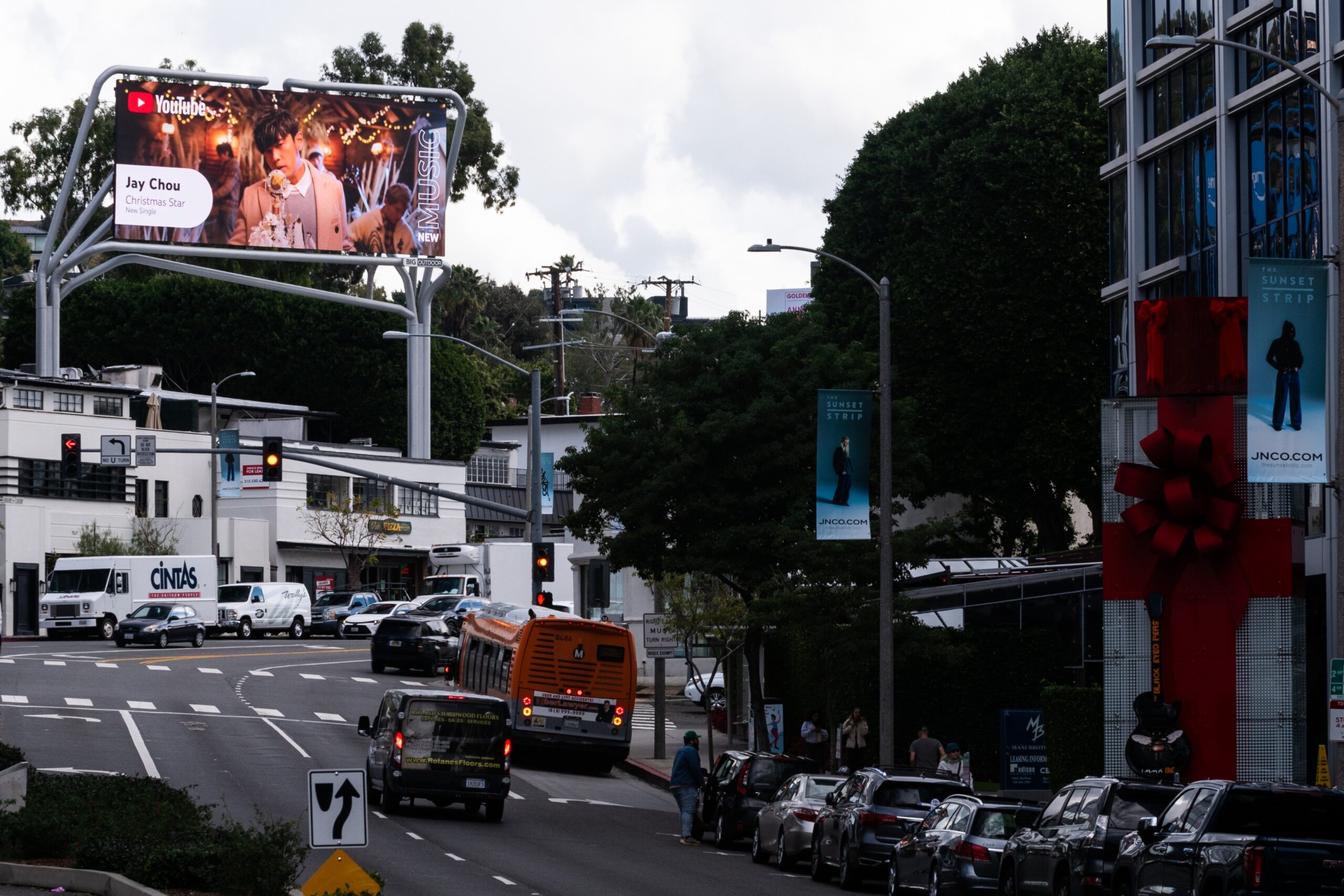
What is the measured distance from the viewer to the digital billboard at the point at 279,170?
251 feet

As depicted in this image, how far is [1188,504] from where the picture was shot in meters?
27.7

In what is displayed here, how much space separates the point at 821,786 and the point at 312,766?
11.5m

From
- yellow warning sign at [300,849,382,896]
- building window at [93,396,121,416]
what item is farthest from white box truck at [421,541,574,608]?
yellow warning sign at [300,849,382,896]

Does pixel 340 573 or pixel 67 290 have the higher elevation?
pixel 67 290

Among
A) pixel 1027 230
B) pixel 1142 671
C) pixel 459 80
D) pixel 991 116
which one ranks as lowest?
pixel 1142 671

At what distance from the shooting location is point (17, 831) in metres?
21.2

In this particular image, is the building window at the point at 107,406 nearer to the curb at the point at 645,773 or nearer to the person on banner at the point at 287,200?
the person on banner at the point at 287,200

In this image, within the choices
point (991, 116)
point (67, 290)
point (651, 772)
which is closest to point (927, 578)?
point (651, 772)

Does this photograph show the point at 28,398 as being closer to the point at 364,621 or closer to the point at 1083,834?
the point at 364,621

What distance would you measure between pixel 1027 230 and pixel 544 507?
110 ft

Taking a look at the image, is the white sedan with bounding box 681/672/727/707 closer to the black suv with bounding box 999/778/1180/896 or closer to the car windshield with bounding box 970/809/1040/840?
the car windshield with bounding box 970/809/1040/840

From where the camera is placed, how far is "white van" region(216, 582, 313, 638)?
73.8 meters

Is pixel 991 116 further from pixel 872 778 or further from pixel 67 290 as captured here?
pixel 67 290

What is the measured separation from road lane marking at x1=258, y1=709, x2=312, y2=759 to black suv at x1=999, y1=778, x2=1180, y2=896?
19.4 metres
